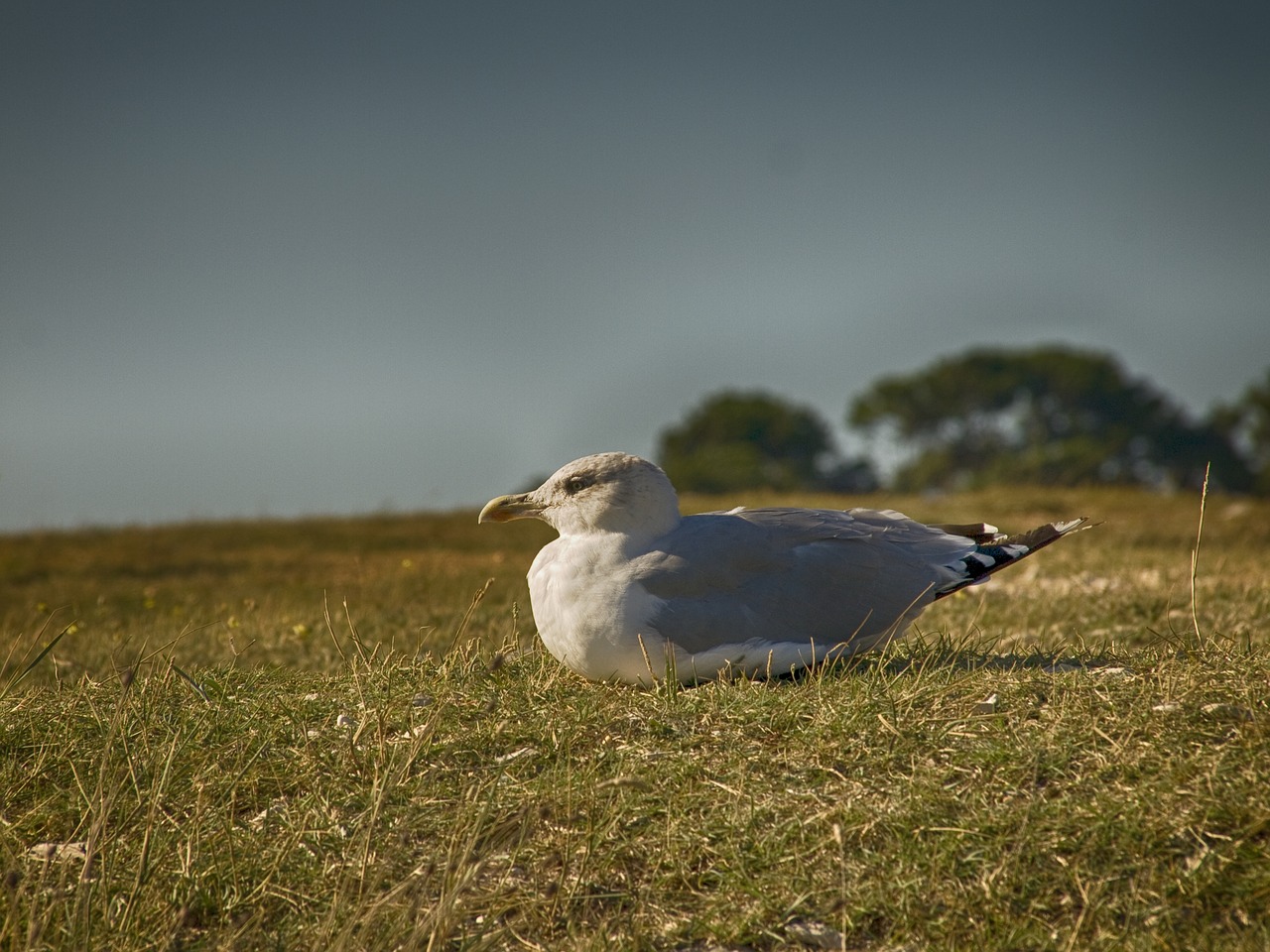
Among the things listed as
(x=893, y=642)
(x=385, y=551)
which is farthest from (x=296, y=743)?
(x=385, y=551)

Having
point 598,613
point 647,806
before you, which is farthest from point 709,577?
point 647,806

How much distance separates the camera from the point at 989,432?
4897cm

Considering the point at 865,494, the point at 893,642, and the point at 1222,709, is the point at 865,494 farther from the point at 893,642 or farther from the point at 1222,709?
the point at 1222,709

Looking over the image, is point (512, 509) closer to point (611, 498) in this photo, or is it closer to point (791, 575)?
point (611, 498)

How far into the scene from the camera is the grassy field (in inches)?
139

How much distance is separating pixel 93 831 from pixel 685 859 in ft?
5.85

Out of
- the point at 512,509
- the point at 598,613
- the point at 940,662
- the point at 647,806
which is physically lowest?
the point at 647,806

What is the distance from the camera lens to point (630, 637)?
4.89m

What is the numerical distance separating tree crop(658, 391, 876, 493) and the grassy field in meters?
36.5

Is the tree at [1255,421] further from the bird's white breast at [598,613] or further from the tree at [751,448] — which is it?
the bird's white breast at [598,613]

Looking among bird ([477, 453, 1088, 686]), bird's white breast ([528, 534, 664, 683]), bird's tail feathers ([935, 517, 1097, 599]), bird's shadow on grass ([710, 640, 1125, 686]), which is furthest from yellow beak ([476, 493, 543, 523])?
bird's tail feathers ([935, 517, 1097, 599])

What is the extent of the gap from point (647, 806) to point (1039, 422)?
47584mm

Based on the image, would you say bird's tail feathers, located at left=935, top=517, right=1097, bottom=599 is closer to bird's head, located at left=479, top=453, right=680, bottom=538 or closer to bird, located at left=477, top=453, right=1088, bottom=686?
bird, located at left=477, top=453, right=1088, bottom=686

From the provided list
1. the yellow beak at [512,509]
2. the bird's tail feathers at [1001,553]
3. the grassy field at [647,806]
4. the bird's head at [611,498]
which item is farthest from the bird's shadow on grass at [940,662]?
the yellow beak at [512,509]
